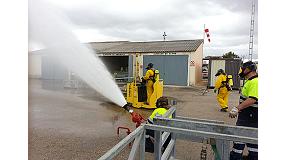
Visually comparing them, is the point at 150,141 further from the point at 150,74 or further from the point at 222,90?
the point at 222,90

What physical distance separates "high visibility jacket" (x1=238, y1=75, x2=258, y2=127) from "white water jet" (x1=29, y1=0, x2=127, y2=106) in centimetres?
197

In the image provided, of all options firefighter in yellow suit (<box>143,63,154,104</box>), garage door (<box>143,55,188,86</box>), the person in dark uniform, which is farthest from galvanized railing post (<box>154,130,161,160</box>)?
garage door (<box>143,55,188,86</box>)

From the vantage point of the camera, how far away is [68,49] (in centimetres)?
393

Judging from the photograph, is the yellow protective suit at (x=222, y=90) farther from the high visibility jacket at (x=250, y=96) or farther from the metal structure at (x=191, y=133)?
the metal structure at (x=191, y=133)

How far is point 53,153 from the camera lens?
4.32 metres

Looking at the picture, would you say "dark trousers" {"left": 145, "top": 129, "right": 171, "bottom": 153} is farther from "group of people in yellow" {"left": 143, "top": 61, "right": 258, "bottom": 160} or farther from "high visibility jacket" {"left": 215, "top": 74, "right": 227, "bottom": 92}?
"high visibility jacket" {"left": 215, "top": 74, "right": 227, "bottom": 92}

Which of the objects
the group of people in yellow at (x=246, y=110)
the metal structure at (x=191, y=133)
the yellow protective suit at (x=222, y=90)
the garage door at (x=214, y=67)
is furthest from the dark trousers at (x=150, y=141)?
the garage door at (x=214, y=67)

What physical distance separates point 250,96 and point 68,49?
2995 mm

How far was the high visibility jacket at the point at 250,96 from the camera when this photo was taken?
349 centimetres

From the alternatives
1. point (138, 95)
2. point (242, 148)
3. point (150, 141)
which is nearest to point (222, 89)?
point (138, 95)

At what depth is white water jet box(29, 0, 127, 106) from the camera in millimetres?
2489
